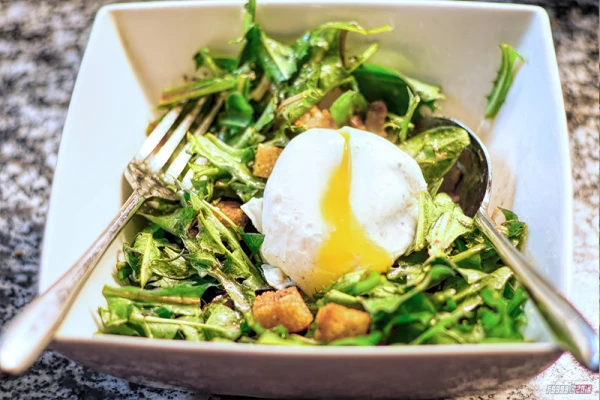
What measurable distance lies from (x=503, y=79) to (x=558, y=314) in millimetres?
711

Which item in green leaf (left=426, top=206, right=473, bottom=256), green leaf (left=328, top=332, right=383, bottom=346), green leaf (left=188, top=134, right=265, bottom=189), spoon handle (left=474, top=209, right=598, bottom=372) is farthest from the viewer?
green leaf (left=188, top=134, right=265, bottom=189)

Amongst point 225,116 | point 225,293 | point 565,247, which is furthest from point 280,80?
point 565,247

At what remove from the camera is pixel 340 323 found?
100 centimetres

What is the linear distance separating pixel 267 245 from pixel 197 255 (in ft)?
0.49

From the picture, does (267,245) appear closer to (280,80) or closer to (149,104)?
(280,80)

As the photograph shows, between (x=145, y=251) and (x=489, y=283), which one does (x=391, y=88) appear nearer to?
(x=489, y=283)

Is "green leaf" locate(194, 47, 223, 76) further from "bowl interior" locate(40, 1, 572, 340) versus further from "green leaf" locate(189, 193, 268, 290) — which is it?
"green leaf" locate(189, 193, 268, 290)

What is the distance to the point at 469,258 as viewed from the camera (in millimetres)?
1159

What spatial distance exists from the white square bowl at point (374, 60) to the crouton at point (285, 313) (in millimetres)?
121

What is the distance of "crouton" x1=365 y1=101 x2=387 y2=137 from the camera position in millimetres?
1485

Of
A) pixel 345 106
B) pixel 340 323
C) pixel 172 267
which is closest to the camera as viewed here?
pixel 340 323

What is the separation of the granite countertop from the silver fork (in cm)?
31

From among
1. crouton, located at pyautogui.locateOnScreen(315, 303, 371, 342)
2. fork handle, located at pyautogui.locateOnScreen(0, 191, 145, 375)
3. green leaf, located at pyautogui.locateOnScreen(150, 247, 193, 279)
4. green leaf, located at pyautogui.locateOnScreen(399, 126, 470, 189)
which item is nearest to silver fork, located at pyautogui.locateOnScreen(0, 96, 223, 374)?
fork handle, located at pyautogui.locateOnScreen(0, 191, 145, 375)

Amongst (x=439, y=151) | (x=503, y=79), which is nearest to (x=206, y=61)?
(x=439, y=151)
